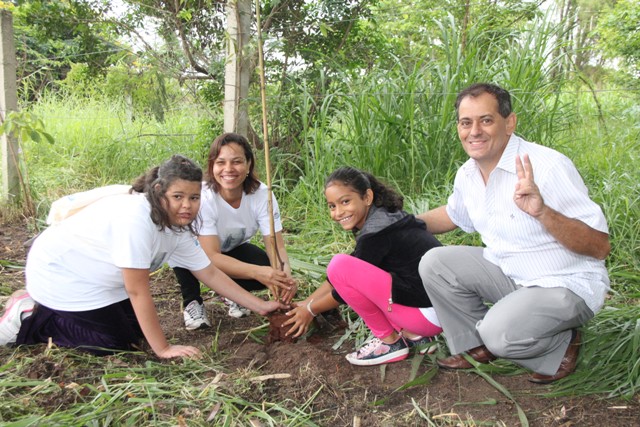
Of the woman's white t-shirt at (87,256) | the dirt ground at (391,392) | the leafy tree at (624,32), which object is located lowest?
the dirt ground at (391,392)

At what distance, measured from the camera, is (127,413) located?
1.82m

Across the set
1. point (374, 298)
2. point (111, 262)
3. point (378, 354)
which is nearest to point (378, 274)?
point (374, 298)

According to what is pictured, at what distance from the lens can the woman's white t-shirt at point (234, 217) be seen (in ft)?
8.84

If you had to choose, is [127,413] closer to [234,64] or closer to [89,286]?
[89,286]

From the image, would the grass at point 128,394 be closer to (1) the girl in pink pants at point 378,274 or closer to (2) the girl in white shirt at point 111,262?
(2) the girl in white shirt at point 111,262

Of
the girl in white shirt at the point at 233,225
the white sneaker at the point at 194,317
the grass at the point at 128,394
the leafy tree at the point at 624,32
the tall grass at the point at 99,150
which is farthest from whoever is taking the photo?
the leafy tree at the point at 624,32

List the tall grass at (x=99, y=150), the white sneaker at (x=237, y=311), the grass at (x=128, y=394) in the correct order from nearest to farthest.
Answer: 1. the grass at (x=128, y=394)
2. the white sneaker at (x=237, y=311)
3. the tall grass at (x=99, y=150)

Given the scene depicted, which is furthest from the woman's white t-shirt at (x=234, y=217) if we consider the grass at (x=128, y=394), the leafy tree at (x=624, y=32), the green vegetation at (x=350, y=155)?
the leafy tree at (x=624, y=32)

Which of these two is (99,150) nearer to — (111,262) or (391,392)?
(111,262)

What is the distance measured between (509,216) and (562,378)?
662 mm

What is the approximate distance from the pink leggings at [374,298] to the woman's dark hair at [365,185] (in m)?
0.28

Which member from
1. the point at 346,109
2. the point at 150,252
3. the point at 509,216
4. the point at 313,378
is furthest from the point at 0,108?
the point at 509,216

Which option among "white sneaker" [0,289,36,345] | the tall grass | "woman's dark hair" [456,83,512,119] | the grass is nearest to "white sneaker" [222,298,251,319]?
the grass

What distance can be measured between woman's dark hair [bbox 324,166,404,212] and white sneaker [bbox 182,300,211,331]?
38.5 inches
